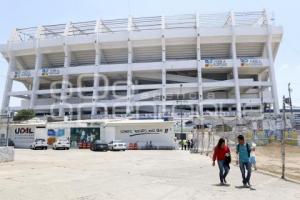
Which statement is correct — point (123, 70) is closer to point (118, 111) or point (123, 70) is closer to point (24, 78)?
point (118, 111)

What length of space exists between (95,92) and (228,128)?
28546mm

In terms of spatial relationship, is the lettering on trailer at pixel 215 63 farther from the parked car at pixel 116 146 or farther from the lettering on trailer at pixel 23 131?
the lettering on trailer at pixel 23 131

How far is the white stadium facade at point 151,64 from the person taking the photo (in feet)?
211

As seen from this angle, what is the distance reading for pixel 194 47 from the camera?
6812 centimetres

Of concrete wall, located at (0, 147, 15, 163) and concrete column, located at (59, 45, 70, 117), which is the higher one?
concrete column, located at (59, 45, 70, 117)

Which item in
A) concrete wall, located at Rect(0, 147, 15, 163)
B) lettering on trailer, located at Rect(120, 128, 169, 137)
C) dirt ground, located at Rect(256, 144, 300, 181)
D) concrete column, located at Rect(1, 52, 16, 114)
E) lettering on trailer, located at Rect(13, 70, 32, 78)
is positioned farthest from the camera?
concrete column, located at Rect(1, 52, 16, 114)

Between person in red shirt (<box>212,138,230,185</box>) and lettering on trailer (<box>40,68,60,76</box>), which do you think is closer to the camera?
person in red shirt (<box>212,138,230,185</box>)

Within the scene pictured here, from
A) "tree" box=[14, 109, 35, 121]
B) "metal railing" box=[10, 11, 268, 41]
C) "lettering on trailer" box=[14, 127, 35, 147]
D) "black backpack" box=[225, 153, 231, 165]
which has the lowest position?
"black backpack" box=[225, 153, 231, 165]

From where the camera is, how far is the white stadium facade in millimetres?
64438

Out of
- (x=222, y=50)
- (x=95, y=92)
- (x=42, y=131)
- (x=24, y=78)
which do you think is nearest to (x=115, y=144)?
(x=42, y=131)

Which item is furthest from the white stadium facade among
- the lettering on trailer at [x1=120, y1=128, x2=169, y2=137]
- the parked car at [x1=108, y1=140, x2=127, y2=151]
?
the parked car at [x1=108, y1=140, x2=127, y2=151]

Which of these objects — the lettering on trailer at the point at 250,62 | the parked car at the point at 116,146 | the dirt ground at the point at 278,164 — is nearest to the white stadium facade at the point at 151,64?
the lettering on trailer at the point at 250,62

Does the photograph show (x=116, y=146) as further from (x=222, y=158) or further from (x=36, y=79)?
(x=36, y=79)

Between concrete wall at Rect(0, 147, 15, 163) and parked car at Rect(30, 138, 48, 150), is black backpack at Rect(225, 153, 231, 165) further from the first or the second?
parked car at Rect(30, 138, 48, 150)
